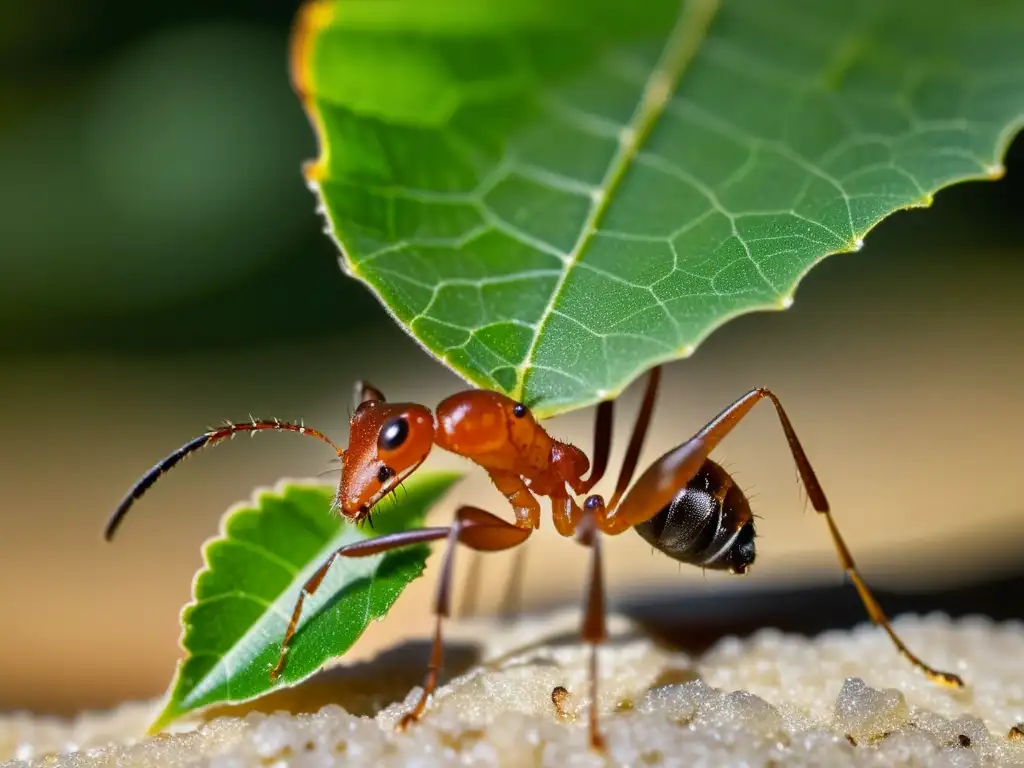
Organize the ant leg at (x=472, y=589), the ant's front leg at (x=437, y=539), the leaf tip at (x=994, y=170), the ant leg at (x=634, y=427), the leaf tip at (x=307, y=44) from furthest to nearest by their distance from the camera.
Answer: the ant leg at (x=472, y=589), the ant leg at (x=634, y=427), the ant's front leg at (x=437, y=539), the leaf tip at (x=994, y=170), the leaf tip at (x=307, y=44)

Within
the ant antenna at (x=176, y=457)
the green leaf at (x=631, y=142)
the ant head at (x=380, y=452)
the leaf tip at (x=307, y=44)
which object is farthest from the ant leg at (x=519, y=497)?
the leaf tip at (x=307, y=44)

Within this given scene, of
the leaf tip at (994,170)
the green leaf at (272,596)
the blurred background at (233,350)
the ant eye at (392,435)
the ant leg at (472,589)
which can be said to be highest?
the blurred background at (233,350)

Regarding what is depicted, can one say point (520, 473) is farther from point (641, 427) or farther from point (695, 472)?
point (695, 472)

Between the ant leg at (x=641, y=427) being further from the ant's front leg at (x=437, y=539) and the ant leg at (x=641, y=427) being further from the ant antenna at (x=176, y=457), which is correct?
the ant antenna at (x=176, y=457)

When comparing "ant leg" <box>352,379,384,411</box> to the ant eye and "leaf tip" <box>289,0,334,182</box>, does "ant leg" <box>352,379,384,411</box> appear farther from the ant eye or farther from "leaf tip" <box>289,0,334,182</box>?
"leaf tip" <box>289,0,334,182</box>

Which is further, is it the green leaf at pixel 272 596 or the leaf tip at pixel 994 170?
Result: the green leaf at pixel 272 596

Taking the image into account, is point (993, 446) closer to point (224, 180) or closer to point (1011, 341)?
point (1011, 341)

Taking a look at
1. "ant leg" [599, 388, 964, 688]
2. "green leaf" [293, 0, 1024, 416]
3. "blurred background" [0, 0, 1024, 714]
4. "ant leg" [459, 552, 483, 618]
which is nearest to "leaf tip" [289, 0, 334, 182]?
"green leaf" [293, 0, 1024, 416]
